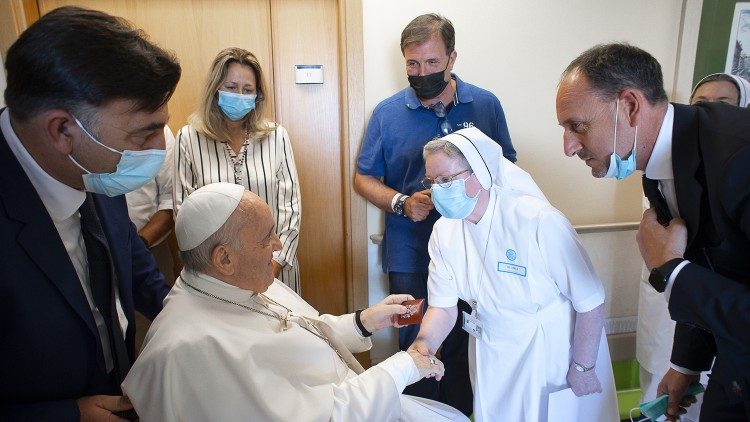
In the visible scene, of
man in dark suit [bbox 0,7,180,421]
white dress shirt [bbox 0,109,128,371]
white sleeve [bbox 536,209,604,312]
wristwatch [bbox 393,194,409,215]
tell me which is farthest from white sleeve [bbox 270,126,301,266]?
white sleeve [bbox 536,209,604,312]

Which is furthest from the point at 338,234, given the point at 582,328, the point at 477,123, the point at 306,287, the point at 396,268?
the point at 582,328

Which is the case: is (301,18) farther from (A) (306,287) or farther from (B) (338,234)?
(A) (306,287)

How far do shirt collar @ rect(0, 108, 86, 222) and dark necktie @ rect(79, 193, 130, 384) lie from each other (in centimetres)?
5

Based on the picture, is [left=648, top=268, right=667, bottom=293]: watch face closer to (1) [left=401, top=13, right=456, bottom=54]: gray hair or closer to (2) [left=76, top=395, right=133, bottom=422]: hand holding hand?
(2) [left=76, top=395, right=133, bottom=422]: hand holding hand

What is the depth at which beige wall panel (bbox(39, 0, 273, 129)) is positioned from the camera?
8.32ft

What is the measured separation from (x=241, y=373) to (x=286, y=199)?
131 centimetres

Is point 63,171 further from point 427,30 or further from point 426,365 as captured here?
point 427,30

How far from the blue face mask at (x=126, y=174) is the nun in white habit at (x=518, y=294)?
95cm

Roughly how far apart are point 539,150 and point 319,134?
4.63 feet

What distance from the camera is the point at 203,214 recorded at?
52.1 inches

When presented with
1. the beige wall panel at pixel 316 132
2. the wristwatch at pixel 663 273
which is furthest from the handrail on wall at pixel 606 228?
the wristwatch at pixel 663 273

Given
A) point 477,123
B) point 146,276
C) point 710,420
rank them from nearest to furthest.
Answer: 1. point 710,420
2. point 146,276
3. point 477,123

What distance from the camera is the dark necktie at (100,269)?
1.22m

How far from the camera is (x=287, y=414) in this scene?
1216mm
